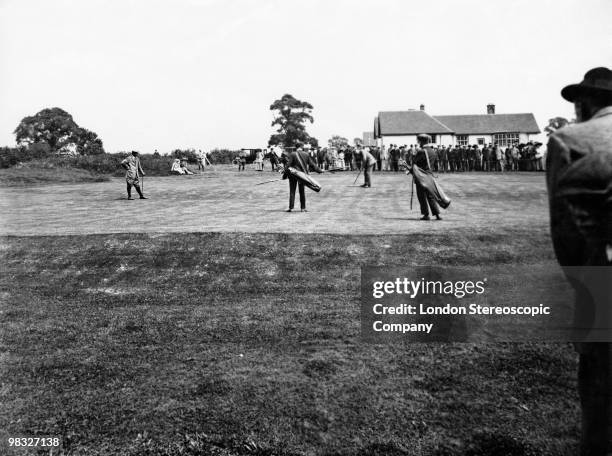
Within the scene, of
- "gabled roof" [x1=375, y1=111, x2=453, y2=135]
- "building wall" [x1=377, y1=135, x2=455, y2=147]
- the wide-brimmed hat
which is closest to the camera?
the wide-brimmed hat

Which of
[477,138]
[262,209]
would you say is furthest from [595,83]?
[477,138]

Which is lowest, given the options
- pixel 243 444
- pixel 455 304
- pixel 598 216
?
pixel 243 444

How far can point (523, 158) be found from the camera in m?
36.2

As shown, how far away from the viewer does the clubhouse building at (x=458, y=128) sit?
63.9 metres

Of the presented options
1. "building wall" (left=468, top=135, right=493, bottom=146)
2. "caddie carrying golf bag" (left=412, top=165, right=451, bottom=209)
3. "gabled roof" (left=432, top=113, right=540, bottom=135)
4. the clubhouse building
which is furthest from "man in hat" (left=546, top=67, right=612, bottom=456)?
"building wall" (left=468, top=135, right=493, bottom=146)

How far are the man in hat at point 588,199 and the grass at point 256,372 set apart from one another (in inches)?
50.4

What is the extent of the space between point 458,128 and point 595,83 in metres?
67.6

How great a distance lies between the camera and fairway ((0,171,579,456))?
4719 mm

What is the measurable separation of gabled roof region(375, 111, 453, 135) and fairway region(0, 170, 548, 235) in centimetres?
3322

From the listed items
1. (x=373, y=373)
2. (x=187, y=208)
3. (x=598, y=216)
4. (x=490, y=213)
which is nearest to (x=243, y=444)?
(x=373, y=373)

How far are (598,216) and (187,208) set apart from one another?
57.4ft

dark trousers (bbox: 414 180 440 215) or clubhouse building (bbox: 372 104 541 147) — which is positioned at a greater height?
clubhouse building (bbox: 372 104 541 147)

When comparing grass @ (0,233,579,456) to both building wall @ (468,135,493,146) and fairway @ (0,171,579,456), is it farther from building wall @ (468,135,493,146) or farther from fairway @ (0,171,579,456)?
building wall @ (468,135,493,146)

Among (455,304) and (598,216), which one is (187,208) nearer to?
(455,304)
